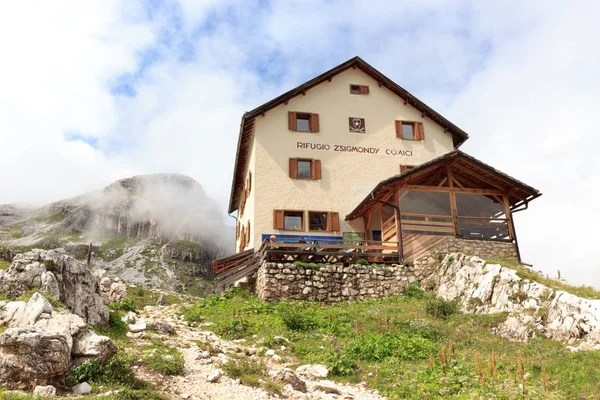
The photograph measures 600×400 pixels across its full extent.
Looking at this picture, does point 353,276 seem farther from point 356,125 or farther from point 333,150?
point 356,125

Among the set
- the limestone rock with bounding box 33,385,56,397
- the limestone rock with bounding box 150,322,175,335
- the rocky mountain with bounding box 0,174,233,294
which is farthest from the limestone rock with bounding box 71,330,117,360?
the rocky mountain with bounding box 0,174,233,294

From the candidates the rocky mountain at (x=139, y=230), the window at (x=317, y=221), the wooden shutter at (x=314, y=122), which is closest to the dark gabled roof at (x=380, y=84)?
the wooden shutter at (x=314, y=122)

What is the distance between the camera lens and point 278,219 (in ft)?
87.7

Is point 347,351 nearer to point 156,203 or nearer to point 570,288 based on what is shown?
point 570,288

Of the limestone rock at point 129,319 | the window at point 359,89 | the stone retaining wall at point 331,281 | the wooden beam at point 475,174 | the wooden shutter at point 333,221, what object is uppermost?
the window at point 359,89

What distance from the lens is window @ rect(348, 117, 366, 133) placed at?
29.5m

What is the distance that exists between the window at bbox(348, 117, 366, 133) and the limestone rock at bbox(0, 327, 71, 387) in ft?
76.6

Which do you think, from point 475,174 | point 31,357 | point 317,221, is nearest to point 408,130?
point 475,174

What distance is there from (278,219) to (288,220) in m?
0.63

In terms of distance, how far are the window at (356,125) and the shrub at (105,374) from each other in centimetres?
2251

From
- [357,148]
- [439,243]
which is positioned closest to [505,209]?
[439,243]

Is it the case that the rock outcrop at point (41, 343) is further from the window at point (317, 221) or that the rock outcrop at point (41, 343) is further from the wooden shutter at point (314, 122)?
the wooden shutter at point (314, 122)

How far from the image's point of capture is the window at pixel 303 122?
1136 inches

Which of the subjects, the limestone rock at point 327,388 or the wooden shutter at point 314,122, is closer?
the limestone rock at point 327,388
